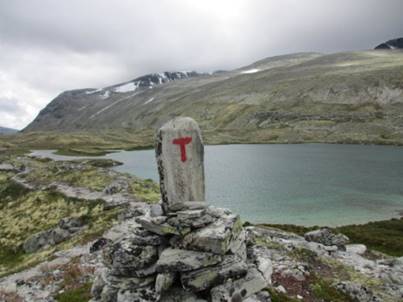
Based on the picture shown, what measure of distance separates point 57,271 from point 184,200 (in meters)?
13.4

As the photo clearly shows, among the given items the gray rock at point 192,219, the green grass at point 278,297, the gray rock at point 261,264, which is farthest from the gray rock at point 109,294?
the green grass at point 278,297

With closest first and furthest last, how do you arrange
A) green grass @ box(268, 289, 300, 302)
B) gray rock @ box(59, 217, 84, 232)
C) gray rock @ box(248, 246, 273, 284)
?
1. gray rock @ box(248, 246, 273, 284)
2. green grass @ box(268, 289, 300, 302)
3. gray rock @ box(59, 217, 84, 232)

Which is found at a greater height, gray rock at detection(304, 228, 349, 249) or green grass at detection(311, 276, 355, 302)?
green grass at detection(311, 276, 355, 302)

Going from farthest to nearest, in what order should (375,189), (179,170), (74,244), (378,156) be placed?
(378,156), (375,189), (74,244), (179,170)

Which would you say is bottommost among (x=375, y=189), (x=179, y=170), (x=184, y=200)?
(x=375, y=189)

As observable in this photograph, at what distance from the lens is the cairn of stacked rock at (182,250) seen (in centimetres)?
1578

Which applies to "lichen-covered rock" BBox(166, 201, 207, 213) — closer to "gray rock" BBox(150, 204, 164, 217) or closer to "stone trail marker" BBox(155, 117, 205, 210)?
"stone trail marker" BBox(155, 117, 205, 210)

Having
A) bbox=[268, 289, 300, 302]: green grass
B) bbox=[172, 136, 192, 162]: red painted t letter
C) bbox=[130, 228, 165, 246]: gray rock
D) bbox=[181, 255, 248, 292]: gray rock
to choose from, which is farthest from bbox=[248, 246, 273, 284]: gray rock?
bbox=[172, 136, 192, 162]: red painted t letter

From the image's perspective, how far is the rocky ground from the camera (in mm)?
15914

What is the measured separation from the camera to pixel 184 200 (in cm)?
1841

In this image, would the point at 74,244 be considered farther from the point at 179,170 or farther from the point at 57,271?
the point at 179,170

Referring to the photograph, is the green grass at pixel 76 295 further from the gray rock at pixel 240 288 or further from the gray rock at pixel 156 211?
the gray rock at pixel 240 288

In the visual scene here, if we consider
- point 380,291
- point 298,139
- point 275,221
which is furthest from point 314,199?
point 298,139

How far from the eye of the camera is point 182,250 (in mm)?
16219
